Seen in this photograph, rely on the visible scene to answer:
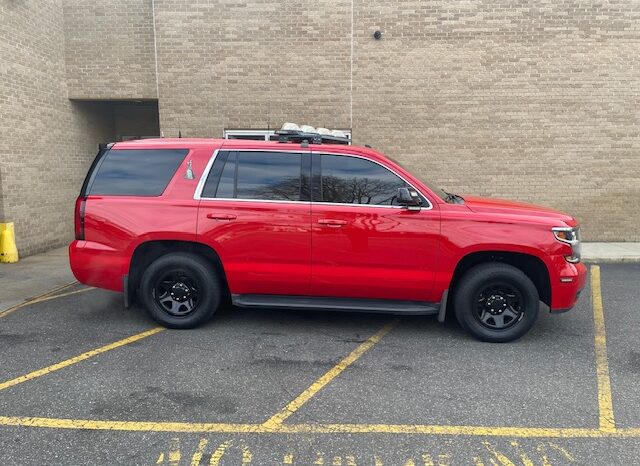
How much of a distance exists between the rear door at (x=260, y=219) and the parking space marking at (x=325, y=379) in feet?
2.69

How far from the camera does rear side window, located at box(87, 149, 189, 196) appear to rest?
4.94 m

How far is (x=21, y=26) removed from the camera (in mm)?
8805

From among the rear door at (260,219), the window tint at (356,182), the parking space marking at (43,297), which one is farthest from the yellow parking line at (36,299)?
the window tint at (356,182)

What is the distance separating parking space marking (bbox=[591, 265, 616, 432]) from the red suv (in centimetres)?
56

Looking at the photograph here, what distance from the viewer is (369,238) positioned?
4.65 m

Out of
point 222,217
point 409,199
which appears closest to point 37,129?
point 222,217

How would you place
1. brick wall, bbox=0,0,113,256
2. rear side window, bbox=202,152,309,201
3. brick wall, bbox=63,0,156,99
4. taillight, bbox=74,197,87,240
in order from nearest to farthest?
rear side window, bbox=202,152,309,201, taillight, bbox=74,197,87,240, brick wall, bbox=0,0,113,256, brick wall, bbox=63,0,156,99

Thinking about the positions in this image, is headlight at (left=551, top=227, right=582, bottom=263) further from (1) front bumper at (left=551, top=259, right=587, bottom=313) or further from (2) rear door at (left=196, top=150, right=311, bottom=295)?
(2) rear door at (left=196, top=150, right=311, bottom=295)

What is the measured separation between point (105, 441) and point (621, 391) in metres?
3.83

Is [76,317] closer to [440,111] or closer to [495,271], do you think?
[495,271]

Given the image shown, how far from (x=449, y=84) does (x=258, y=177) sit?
6466mm

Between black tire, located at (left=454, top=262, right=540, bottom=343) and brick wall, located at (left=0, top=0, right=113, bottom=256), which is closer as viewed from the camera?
black tire, located at (left=454, top=262, right=540, bottom=343)

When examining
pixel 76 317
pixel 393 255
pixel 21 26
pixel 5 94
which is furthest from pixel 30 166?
pixel 393 255

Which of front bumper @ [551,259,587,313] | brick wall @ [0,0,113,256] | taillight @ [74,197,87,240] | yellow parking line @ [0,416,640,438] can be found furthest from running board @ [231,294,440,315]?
brick wall @ [0,0,113,256]
